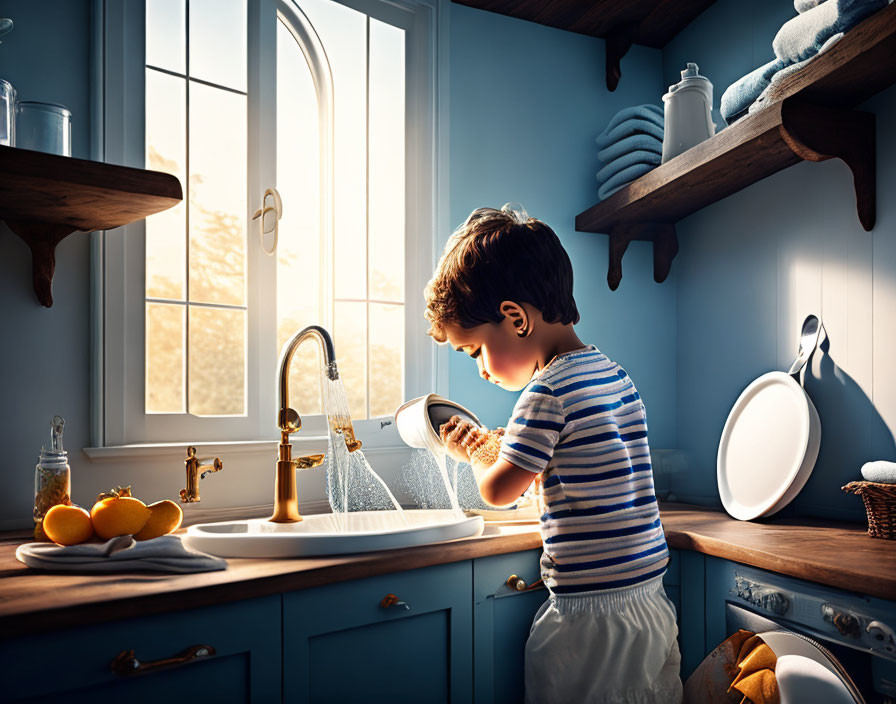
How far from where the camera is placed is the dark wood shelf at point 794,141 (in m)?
1.39

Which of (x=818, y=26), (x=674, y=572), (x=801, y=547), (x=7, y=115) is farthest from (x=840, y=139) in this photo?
(x=7, y=115)

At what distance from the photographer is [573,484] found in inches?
45.5

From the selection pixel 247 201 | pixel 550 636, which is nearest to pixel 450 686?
pixel 550 636

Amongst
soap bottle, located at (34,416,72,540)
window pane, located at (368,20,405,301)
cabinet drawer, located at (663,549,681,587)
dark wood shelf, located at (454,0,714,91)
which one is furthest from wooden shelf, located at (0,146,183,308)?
cabinet drawer, located at (663,549,681,587)

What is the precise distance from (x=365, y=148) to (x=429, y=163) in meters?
0.18

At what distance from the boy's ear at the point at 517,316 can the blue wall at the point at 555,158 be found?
0.78 m

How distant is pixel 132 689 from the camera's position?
40.0 inches

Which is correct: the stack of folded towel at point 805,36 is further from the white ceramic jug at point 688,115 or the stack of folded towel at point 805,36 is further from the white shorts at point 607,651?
the white shorts at point 607,651

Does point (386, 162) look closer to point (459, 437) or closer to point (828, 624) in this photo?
point (459, 437)

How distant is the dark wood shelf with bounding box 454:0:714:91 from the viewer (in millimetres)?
2109

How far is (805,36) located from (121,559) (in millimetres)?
1644

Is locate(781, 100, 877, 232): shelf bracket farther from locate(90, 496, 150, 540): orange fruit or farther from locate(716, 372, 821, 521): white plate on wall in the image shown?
locate(90, 496, 150, 540): orange fruit

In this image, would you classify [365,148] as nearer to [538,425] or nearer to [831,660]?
[538,425]

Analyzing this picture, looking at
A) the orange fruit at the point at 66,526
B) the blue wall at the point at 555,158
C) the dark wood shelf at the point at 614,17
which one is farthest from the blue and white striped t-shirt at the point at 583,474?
the dark wood shelf at the point at 614,17
